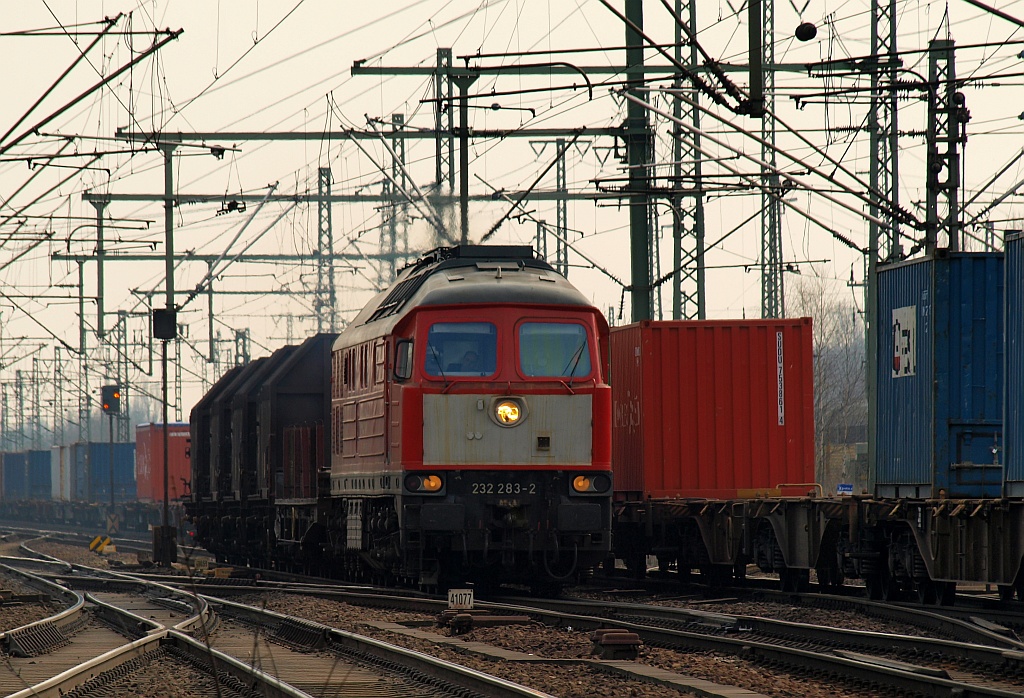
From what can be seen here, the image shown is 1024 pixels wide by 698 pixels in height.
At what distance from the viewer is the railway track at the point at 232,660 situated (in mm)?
10836

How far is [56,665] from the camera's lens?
13.2 meters

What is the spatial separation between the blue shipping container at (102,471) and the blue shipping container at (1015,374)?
56649 millimetres

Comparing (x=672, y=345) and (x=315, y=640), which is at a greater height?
(x=672, y=345)

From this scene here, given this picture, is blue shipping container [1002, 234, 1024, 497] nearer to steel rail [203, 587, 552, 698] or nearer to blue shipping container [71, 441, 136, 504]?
steel rail [203, 587, 552, 698]

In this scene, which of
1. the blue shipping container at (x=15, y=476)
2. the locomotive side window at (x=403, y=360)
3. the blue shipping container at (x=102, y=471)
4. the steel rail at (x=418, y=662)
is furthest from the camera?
the blue shipping container at (x=15, y=476)

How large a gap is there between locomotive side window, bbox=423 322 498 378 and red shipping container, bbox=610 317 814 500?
3.91m

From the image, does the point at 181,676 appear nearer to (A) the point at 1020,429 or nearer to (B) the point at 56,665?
(B) the point at 56,665

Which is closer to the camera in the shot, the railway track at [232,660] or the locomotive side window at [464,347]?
the railway track at [232,660]

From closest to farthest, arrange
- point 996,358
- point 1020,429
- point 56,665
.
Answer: point 56,665 → point 1020,429 → point 996,358

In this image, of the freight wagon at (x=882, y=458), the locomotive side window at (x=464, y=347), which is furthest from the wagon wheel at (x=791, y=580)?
the locomotive side window at (x=464, y=347)

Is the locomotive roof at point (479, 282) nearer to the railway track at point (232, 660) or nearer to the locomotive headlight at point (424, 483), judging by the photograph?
the locomotive headlight at point (424, 483)

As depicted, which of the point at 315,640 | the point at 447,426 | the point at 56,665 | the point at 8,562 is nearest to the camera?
the point at 56,665

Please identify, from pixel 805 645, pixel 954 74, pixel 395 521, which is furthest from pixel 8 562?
pixel 805 645

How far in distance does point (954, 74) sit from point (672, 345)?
5.90 meters
